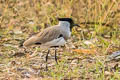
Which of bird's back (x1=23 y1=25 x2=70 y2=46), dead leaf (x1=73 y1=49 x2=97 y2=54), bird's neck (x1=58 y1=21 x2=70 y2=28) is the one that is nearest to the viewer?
bird's back (x1=23 y1=25 x2=70 y2=46)

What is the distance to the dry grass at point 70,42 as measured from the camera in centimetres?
529

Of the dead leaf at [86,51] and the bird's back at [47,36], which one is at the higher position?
the bird's back at [47,36]

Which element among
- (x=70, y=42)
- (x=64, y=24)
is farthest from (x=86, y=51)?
(x=64, y=24)

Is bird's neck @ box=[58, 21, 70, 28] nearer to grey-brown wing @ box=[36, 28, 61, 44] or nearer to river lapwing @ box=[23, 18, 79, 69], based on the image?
river lapwing @ box=[23, 18, 79, 69]

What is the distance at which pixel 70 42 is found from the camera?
6.85 meters

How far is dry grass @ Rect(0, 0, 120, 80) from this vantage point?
529 centimetres

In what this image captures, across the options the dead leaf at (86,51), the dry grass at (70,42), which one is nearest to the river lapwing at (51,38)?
the dry grass at (70,42)

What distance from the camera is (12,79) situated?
495 centimetres

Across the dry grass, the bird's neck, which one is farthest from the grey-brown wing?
the dry grass

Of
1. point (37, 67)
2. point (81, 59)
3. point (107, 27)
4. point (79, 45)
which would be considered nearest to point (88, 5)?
point (107, 27)

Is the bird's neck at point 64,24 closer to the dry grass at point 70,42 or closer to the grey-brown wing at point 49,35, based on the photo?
the grey-brown wing at point 49,35

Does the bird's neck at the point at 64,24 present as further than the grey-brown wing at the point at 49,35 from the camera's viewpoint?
Yes

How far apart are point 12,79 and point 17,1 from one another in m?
4.10

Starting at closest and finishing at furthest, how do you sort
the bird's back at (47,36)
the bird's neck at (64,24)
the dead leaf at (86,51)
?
the bird's back at (47,36)
the bird's neck at (64,24)
the dead leaf at (86,51)
